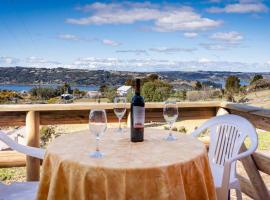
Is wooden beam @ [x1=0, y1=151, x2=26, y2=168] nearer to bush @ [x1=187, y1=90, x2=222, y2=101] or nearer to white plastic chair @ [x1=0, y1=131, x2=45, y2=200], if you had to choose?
white plastic chair @ [x1=0, y1=131, x2=45, y2=200]

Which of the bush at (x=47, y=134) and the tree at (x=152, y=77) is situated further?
the tree at (x=152, y=77)

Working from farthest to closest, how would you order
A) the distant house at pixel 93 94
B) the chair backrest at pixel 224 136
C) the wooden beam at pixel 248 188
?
1. the distant house at pixel 93 94
2. the wooden beam at pixel 248 188
3. the chair backrest at pixel 224 136

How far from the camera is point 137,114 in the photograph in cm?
198

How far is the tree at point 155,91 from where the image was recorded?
421 cm

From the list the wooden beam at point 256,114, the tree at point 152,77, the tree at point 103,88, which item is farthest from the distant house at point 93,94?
the wooden beam at point 256,114

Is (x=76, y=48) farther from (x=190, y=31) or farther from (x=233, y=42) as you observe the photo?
(x=233, y=42)

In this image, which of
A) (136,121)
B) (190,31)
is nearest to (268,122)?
(136,121)

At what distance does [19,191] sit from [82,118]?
1.33 m

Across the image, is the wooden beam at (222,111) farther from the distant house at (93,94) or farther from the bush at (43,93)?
the bush at (43,93)

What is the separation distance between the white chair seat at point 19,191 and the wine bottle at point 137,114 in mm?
707

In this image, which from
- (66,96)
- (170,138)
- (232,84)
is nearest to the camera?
(170,138)

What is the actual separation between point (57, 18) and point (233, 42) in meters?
4.42

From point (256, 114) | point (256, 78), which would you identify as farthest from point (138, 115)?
point (256, 78)

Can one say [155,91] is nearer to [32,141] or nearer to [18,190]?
[32,141]
